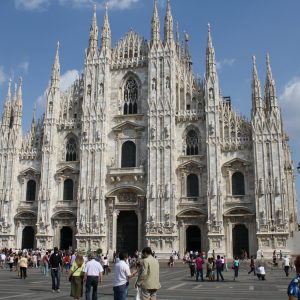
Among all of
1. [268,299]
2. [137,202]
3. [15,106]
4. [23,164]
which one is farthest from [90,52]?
[268,299]

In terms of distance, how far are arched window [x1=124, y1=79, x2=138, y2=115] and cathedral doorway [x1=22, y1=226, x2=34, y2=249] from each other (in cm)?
1492

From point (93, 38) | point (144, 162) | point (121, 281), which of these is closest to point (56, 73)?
point (93, 38)

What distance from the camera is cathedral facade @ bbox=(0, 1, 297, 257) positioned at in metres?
39.4

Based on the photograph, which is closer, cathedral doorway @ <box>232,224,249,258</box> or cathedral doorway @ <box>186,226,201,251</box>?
cathedral doorway @ <box>232,224,249,258</box>

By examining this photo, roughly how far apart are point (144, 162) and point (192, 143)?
4.88 meters

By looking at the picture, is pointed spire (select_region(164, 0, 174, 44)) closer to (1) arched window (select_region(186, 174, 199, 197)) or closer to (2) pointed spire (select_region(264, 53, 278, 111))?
(2) pointed spire (select_region(264, 53, 278, 111))

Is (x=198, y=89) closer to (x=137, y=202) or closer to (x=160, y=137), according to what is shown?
(x=160, y=137)

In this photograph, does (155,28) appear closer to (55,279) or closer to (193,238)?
(193,238)

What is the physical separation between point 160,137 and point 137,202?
6428mm

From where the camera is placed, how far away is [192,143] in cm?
4253

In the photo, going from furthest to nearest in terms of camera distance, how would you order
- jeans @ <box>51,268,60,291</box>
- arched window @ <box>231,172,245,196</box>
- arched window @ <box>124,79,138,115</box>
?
1. arched window @ <box>124,79,138,115</box>
2. arched window @ <box>231,172,245,196</box>
3. jeans @ <box>51,268,60,291</box>

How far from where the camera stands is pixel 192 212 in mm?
40375

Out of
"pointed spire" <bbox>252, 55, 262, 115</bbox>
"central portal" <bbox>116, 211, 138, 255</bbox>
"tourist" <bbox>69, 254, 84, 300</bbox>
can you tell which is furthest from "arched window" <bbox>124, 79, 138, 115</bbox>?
"tourist" <bbox>69, 254, 84, 300</bbox>

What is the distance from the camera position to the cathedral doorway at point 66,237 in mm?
43438
